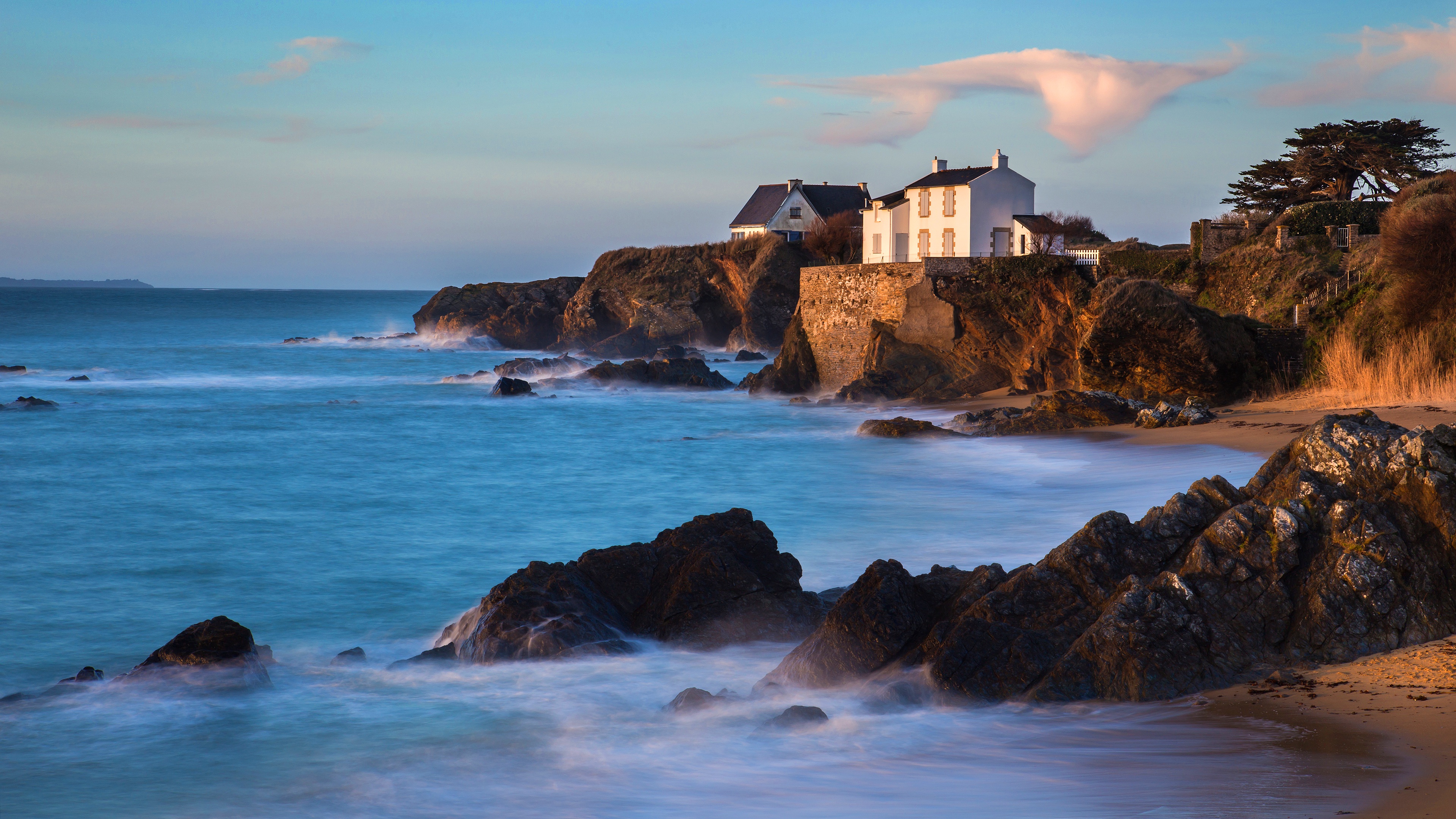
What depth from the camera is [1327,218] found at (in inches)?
920

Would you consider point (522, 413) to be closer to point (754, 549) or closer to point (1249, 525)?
A: point (754, 549)

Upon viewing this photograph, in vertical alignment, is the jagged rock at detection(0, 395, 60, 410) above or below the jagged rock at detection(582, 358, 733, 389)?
below

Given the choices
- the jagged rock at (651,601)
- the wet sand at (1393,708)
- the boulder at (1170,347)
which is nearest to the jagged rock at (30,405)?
the jagged rock at (651,601)

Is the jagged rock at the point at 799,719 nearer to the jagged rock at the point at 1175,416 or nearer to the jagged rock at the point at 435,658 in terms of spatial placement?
the jagged rock at the point at 435,658

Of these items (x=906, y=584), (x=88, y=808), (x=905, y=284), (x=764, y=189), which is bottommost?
(x=88, y=808)

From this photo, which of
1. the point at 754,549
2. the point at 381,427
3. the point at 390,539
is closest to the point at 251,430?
the point at 381,427

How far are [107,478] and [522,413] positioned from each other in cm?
1215

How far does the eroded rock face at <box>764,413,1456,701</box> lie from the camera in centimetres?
596

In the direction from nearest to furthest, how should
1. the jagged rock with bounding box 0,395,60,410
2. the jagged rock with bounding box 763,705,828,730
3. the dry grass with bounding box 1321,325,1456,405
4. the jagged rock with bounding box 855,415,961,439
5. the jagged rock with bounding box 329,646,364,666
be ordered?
the jagged rock with bounding box 763,705,828,730
the jagged rock with bounding box 329,646,364,666
the dry grass with bounding box 1321,325,1456,405
the jagged rock with bounding box 855,415,961,439
the jagged rock with bounding box 0,395,60,410

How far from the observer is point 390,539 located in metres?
13.4

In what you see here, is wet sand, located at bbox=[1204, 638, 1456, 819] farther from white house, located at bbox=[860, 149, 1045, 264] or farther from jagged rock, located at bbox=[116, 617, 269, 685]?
white house, located at bbox=[860, 149, 1045, 264]

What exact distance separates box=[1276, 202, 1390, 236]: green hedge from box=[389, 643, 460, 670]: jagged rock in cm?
2119

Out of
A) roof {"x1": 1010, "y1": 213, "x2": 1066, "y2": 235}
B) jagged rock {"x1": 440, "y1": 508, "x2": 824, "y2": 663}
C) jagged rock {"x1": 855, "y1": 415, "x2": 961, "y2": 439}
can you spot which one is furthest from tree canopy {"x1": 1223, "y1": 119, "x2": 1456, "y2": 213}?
jagged rock {"x1": 440, "y1": 508, "x2": 824, "y2": 663}

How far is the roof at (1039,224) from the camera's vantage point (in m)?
36.3
